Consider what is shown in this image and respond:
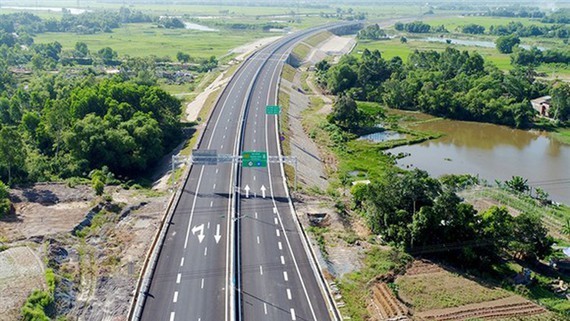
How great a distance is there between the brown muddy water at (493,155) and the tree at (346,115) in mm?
12852

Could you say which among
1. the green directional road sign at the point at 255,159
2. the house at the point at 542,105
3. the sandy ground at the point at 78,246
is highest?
the green directional road sign at the point at 255,159

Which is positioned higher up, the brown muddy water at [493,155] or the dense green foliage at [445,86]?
the dense green foliage at [445,86]

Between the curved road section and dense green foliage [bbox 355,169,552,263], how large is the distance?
1049 cm

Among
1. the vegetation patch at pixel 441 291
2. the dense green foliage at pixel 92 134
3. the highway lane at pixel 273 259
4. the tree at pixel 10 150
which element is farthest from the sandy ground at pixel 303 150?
the tree at pixel 10 150

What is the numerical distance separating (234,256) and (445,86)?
9492 centimetres

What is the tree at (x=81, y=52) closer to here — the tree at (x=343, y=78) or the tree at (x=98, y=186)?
the tree at (x=343, y=78)

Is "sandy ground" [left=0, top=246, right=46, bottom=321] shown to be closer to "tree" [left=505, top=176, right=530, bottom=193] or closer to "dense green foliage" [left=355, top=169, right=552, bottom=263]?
"dense green foliage" [left=355, top=169, right=552, bottom=263]

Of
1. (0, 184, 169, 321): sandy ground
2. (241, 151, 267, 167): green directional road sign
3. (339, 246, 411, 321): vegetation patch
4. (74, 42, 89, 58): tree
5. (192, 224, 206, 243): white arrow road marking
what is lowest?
(339, 246, 411, 321): vegetation patch

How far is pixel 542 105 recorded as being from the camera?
120 meters

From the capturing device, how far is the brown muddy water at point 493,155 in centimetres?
8519

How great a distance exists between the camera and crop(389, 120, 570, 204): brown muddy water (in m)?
85.2

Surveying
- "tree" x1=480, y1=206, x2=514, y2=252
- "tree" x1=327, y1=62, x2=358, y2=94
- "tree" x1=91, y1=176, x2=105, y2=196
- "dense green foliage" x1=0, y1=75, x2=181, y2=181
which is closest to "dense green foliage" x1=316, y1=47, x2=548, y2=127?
"tree" x1=327, y1=62, x2=358, y2=94

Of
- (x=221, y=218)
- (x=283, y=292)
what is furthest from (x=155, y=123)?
(x=283, y=292)

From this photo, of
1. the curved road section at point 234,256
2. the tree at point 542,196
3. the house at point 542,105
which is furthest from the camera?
the house at point 542,105
